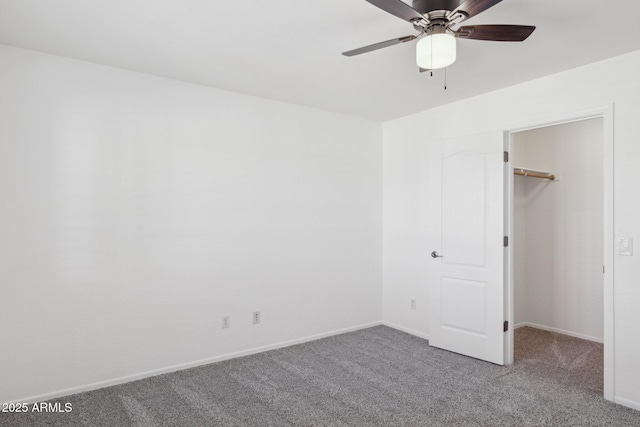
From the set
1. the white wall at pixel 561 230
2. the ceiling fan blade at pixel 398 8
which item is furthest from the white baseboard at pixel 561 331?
the ceiling fan blade at pixel 398 8

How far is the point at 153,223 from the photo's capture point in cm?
326

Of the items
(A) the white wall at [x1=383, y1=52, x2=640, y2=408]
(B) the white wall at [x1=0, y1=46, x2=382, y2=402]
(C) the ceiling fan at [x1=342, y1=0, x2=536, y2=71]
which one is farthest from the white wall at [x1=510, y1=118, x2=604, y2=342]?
(C) the ceiling fan at [x1=342, y1=0, x2=536, y2=71]

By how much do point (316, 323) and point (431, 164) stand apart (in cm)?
212

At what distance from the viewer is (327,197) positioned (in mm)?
4363

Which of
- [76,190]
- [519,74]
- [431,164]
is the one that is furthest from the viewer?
[431,164]

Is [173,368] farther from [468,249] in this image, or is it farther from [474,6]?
[474,6]

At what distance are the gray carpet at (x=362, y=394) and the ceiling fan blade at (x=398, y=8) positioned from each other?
2.41 m

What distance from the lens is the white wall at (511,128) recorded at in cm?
277

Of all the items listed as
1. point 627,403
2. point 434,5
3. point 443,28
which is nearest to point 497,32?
point 443,28

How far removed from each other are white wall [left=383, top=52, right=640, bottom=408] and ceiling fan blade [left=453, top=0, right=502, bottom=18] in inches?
65.6

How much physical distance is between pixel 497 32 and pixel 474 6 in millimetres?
284

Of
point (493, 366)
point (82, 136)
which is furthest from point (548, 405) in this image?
point (82, 136)

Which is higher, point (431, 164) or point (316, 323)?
point (431, 164)

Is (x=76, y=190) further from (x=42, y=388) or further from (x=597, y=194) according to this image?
(x=597, y=194)
